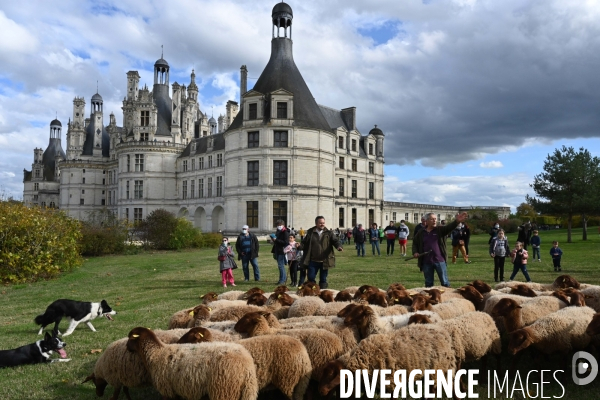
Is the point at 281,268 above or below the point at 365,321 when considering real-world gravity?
below

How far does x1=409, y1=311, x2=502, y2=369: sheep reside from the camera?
622 centimetres

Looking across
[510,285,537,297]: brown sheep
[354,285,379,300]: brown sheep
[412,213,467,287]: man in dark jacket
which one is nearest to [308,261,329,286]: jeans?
[412,213,467,287]: man in dark jacket

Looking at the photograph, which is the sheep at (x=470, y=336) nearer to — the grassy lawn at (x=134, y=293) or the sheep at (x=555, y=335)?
the sheep at (x=555, y=335)

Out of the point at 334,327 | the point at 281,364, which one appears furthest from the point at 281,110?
the point at 281,364

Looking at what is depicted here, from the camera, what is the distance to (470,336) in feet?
21.0

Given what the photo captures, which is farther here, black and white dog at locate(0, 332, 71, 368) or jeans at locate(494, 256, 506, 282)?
jeans at locate(494, 256, 506, 282)

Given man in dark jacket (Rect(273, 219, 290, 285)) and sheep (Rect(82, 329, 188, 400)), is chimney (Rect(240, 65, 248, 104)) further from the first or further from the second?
sheep (Rect(82, 329, 188, 400))

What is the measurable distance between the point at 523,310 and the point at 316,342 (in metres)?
3.68

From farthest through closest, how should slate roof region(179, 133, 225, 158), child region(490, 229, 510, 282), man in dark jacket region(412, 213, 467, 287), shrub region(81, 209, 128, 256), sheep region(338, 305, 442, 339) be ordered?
1. slate roof region(179, 133, 225, 158)
2. shrub region(81, 209, 128, 256)
3. child region(490, 229, 510, 282)
4. man in dark jacket region(412, 213, 467, 287)
5. sheep region(338, 305, 442, 339)

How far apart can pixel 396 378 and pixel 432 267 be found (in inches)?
221

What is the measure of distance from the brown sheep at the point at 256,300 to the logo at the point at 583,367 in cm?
494

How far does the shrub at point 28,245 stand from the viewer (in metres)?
18.9

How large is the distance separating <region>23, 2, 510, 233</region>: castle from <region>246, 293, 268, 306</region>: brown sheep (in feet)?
108

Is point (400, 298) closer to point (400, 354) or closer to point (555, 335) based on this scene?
→ point (555, 335)
